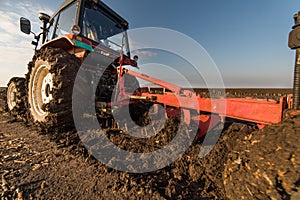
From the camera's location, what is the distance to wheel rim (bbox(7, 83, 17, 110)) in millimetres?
4662

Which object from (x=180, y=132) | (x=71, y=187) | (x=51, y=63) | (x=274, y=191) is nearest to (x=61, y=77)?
(x=51, y=63)

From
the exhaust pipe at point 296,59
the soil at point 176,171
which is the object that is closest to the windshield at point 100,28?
the soil at point 176,171

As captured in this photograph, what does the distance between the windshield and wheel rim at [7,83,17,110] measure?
306cm

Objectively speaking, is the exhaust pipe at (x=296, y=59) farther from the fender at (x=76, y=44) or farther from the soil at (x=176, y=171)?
the fender at (x=76, y=44)

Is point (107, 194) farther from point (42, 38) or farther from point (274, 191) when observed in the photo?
point (42, 38)

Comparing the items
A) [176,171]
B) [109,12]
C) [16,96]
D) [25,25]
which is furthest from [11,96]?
[176,171]

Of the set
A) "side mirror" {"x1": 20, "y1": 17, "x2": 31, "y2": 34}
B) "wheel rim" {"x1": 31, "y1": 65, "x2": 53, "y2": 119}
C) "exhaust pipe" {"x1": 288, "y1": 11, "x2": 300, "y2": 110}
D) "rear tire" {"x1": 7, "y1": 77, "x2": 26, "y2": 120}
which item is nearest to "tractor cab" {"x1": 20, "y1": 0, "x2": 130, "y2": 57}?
"side mirror" {"x1": 20, "y1": 17, "x2": 31, "y2": 34}

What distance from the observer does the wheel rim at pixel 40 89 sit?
3.16 metres

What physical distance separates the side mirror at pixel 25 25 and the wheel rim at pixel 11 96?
5.76 ft

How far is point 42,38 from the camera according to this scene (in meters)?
4.29

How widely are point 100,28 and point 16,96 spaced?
3.19 meters

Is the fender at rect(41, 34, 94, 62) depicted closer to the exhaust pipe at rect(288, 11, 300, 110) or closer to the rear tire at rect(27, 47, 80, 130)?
the rear tire at rect(27, 47, 80, 130)

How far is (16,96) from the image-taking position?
4.43 metres

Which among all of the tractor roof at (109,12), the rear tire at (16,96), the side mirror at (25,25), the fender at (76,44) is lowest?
the rear tire at (16,96)
